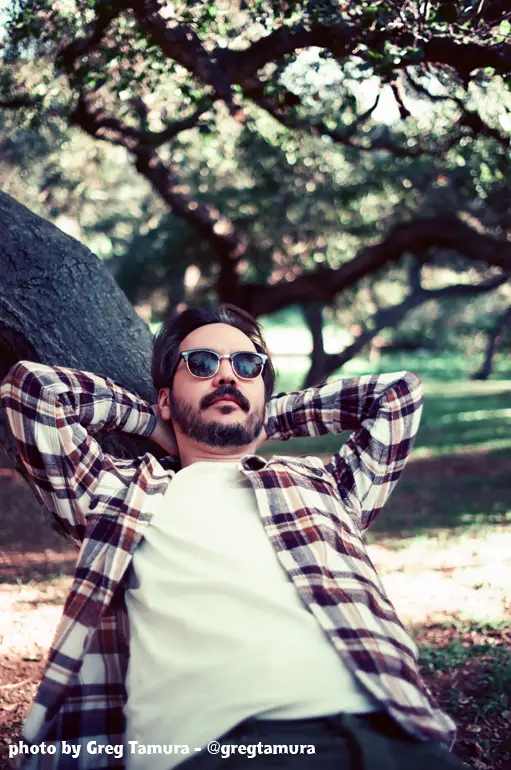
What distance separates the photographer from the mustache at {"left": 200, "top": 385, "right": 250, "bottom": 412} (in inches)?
111

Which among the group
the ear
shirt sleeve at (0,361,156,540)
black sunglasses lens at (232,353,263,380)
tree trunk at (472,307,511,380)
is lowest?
shirt sleeve at (0,361,156,540)

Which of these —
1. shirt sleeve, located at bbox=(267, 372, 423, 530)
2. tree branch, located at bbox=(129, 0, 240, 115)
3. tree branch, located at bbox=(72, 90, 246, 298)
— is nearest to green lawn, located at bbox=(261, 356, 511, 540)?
tree branch, located at bbox=(72, 90, 246, 298)

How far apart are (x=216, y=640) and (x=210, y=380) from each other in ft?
3.29

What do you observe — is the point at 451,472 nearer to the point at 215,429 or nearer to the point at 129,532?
the point at 215,429

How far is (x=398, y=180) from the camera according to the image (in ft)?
48.3

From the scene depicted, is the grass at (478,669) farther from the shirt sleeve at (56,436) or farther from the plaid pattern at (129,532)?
the shirt sleeve at (56,436)

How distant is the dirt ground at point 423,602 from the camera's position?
368 centimetres

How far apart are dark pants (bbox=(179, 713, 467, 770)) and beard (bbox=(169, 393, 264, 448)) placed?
100cm

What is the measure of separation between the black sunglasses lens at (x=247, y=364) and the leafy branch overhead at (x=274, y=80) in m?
1.92

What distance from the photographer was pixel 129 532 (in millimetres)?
2467

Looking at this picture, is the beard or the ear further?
the ear

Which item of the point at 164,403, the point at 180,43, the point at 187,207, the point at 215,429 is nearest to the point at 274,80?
the point at 180,43

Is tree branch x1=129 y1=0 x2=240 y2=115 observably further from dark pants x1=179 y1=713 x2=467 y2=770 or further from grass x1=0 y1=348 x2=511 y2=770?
dark pants x1=179 y1=713 x2=467 y2=770

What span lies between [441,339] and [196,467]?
44173mm
